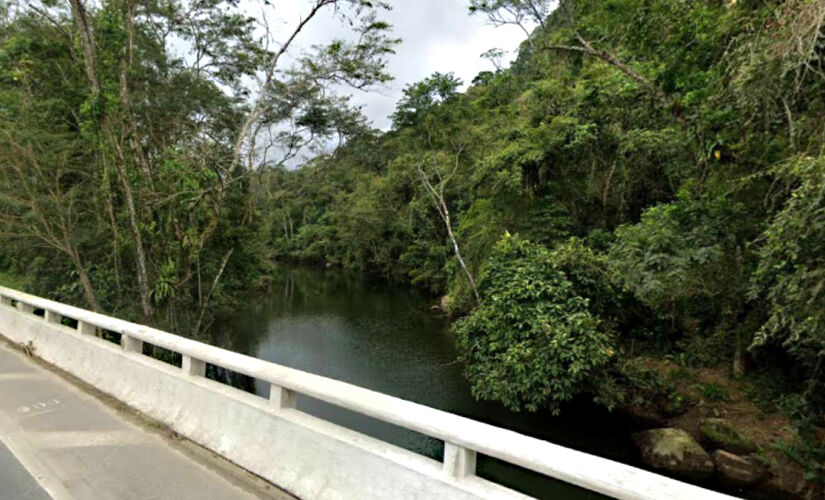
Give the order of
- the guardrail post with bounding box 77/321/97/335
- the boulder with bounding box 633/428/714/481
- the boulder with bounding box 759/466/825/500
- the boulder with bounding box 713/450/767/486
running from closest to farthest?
the guardrail post with bounding box 77/321/97/335 → the boulder with bounding box 759/466/825/500 → the boulder with bounding box 713/450/767/486 → the boulder with bounding box 633/428/714/481

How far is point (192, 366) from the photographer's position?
3.98 meters

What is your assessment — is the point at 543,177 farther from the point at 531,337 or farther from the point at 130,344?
the point at 130,344

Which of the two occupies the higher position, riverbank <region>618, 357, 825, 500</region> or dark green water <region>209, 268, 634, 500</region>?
riverbank <region>618, 357, 825, 500</region>

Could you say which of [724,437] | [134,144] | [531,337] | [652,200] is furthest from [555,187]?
[134,144]

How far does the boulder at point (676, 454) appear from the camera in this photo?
905 centimetres

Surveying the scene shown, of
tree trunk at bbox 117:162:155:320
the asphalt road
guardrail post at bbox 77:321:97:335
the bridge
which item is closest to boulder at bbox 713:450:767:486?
the bridge

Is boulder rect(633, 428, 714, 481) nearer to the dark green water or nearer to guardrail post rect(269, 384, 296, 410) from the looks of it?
the dark green water

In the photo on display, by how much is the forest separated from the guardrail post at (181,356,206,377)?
18.3 feet

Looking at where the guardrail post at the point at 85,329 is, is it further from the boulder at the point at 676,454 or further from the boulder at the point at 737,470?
the boulder at the point at 737,470

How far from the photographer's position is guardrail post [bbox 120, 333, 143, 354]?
4824 mm

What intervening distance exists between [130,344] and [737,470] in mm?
10286

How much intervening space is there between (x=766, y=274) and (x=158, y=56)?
14.3m

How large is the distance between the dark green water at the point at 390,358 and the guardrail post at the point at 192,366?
22.7 ft

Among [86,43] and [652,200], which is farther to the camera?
[652,200]
